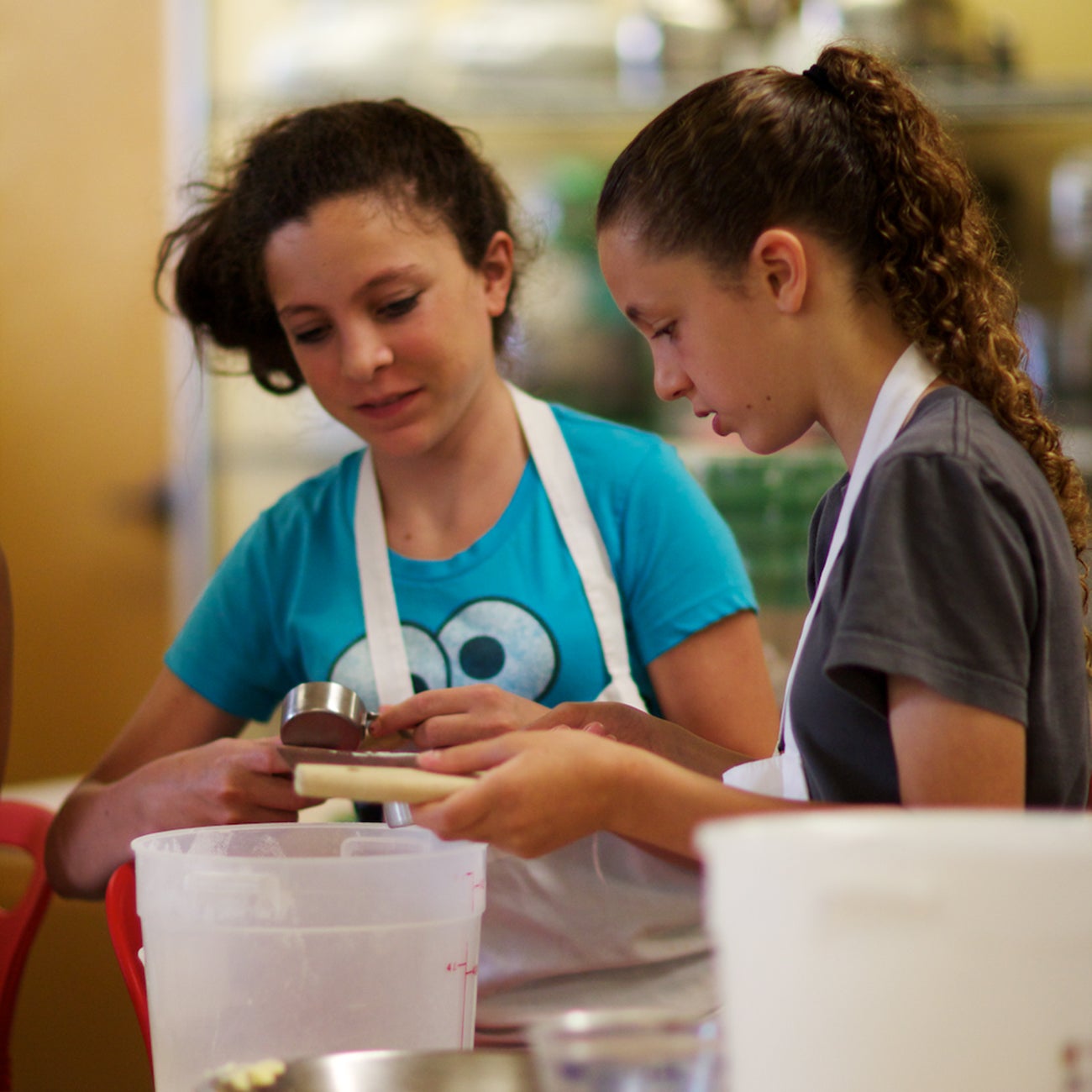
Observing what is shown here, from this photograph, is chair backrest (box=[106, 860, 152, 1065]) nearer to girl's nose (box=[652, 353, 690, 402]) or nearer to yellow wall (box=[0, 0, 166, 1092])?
girl's nose (box=[652, 353, 690, 402])

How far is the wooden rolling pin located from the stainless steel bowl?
0.46 ft

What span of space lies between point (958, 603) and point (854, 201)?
0.30 metres

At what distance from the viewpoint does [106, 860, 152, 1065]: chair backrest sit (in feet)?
3.37

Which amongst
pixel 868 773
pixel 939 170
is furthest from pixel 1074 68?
pixel 868 773

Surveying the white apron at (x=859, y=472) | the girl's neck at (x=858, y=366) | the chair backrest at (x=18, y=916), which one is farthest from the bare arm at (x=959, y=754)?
the chair backrest at (x=18, y=916)

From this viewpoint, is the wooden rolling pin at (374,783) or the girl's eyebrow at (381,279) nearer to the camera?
the wooden rolling pin at (374,783)

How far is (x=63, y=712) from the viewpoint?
2402 millimetres

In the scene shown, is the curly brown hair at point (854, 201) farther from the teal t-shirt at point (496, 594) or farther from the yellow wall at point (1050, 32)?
the yellow wall at point (1050, 32)

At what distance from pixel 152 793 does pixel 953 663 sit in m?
0.71

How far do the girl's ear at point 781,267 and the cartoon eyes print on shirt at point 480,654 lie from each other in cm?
48

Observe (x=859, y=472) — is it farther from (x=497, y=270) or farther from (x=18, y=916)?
(x=18, y=916)

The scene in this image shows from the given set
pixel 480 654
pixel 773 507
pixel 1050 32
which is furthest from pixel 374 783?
pixel 1050 32

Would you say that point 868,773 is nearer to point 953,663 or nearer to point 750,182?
point 953,663

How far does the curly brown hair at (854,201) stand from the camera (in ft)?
2.84
